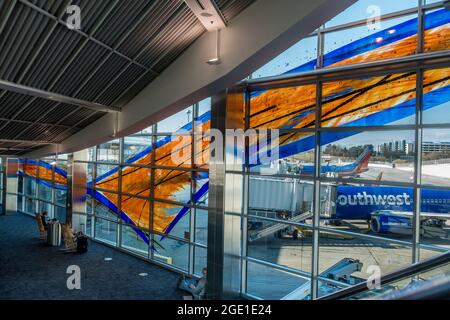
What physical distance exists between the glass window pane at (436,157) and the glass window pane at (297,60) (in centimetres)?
325

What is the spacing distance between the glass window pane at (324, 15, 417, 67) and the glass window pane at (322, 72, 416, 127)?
1.67ft

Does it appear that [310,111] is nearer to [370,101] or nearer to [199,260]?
[370,101]

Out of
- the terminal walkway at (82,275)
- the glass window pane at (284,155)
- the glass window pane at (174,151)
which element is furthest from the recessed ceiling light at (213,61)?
the terminal walkway at (82,275)

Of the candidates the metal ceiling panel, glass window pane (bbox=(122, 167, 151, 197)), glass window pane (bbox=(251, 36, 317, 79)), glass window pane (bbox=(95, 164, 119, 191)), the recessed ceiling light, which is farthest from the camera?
glass window pane (bbox=(95, 164, 119, 191))

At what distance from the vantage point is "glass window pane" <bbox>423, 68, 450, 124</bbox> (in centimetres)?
713

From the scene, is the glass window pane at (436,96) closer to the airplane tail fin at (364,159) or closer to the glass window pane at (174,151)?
the airplane tail fin at (364,159)

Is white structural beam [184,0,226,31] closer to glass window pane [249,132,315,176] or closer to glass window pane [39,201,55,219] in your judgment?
glass window pane [249,132,315,176]

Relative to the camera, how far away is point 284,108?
31.6 feet

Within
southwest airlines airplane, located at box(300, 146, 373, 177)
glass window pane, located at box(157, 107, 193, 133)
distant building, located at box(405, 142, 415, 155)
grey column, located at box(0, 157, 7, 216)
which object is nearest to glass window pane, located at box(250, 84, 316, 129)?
southwest airlines airplane, located at box(300, 146, 373, 177)

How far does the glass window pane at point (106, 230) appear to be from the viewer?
50.5 ft

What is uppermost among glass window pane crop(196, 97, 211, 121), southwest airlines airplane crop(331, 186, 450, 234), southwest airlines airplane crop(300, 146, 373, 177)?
glass window pane crop(196, 97, 211, 121)

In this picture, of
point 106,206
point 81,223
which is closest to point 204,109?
point 106,206

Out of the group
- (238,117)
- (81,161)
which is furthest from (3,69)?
(81,161)

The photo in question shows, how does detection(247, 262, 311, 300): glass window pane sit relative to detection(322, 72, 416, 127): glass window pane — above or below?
below
